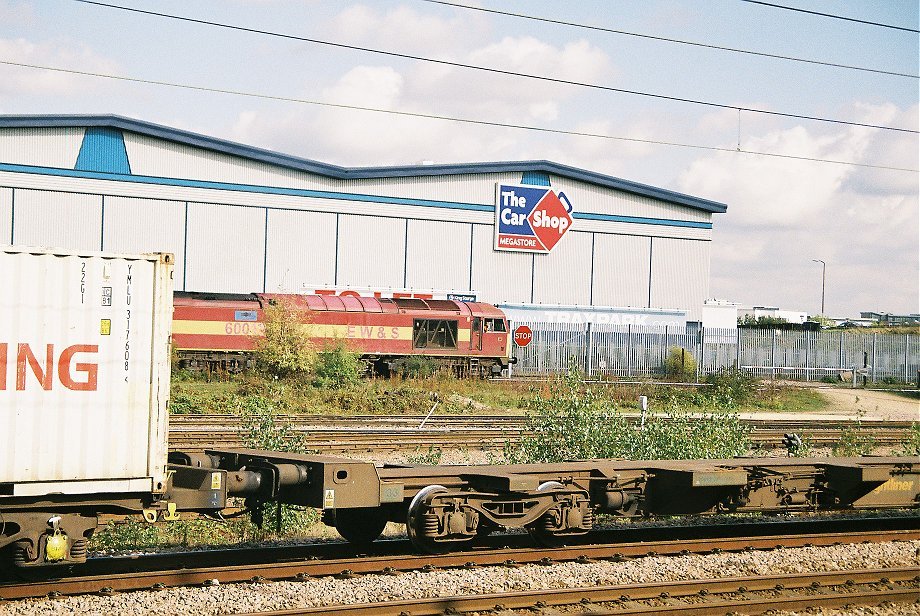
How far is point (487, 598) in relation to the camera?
920 cm

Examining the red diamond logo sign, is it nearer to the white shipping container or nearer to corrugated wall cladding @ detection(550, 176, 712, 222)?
corrugated wall cladding @ detection(550, 176, 712, 222)

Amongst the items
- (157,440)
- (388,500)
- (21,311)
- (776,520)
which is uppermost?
(21,311)

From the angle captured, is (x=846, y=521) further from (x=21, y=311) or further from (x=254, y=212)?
Answer: (x=254, y=212)

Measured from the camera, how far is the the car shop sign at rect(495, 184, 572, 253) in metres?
56.6

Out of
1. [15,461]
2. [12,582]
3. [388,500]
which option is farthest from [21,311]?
[388,500]

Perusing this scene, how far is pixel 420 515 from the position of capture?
10.5 m

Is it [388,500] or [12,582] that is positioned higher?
→ [388,500]

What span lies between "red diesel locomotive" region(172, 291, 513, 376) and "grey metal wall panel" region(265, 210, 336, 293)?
375 inches

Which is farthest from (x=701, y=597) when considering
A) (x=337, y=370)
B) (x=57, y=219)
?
(x=57, y=219)

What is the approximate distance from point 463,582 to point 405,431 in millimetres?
14095

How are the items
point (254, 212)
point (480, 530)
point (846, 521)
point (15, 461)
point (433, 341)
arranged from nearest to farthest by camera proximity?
point (15, 461), point (480, 530), point (846, 521), point (433, 341), point (254, 212)

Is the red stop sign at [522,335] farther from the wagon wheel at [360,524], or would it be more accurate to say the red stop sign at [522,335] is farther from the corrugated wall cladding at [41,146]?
Result: the wagon wheel at [360,524]

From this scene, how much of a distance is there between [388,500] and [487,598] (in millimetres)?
1683

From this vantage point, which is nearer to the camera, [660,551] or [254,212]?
[660,551]
